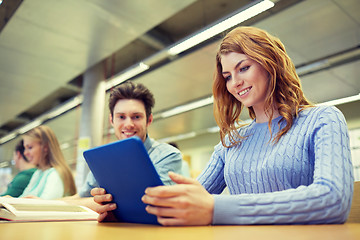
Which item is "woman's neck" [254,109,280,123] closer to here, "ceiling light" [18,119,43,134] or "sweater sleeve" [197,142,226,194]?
"sweater sleeve" [197,142,226,194]

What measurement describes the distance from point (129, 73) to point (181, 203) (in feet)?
13.7

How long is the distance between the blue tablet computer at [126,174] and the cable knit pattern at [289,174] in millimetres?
162

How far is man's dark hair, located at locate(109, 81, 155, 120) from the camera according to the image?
5.44 ft

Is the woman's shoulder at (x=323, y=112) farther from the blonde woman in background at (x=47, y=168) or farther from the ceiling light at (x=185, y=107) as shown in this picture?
the ceiling light at (x=185, y=107)

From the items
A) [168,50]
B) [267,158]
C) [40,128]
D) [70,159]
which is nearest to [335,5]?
[168,50]

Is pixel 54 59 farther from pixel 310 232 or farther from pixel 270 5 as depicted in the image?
pixel 310 232

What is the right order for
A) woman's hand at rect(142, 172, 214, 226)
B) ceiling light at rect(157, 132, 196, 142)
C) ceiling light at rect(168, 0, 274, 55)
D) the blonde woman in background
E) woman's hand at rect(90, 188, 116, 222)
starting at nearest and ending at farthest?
woman's hand at rect(142, 172, 214, 226) → woman's hand at rect(90, 188, 116, 222) → the blonde woman in background → ceiling light at rect(168, 0, 274, 55) → ceiling light at rect(157, 132, 196, 142)

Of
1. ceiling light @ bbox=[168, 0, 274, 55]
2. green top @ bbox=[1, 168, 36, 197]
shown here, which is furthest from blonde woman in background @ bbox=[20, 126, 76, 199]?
ceiling light @ bbox=[168, 0, 274, 55]

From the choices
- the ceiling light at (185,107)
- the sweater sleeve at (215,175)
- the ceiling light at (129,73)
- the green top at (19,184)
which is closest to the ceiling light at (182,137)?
the ceiling light at (185,107)

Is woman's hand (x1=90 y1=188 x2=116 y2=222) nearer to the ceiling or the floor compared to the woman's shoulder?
nearer to the floor

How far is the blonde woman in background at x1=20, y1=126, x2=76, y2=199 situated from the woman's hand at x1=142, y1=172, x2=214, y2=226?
1.77m

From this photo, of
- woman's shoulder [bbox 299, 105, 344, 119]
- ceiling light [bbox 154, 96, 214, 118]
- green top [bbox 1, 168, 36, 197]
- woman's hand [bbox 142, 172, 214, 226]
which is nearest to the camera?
woman's hand [bbox 142, 172, 214, 226]

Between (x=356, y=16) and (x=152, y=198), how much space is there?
373 centimetres

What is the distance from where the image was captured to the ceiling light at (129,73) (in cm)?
426
